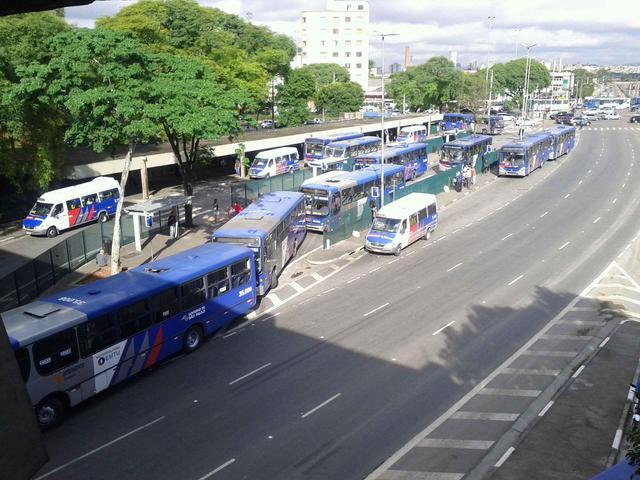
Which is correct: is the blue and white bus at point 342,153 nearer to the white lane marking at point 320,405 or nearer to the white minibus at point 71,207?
the white minibus at point 71,207

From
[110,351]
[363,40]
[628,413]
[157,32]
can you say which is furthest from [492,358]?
[363,40]

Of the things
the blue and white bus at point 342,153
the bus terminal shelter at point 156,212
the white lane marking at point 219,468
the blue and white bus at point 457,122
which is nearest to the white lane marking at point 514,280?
the white lane marking at point 219,468

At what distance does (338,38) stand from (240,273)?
135m

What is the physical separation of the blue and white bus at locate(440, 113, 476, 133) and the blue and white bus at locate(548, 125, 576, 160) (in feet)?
69.1

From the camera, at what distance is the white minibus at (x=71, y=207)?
107 feet

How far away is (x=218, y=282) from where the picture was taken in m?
19.8

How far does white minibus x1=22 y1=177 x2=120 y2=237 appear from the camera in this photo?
3247cm

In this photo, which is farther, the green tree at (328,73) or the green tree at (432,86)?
the green tree at (328,73)

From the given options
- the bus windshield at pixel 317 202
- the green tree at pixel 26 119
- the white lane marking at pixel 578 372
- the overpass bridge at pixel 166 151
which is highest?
the green tree at pixel 26 119

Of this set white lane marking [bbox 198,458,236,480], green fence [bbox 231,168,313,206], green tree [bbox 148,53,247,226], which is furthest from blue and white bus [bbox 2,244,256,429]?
green fence [bbox 231,168,313,206]

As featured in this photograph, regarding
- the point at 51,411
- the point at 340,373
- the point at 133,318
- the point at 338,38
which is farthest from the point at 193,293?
the point at 338,38

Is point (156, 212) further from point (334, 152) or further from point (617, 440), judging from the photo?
point (617, 440)

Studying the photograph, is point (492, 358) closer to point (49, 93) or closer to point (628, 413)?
point (628, 413)

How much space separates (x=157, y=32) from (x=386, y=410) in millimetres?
40092
